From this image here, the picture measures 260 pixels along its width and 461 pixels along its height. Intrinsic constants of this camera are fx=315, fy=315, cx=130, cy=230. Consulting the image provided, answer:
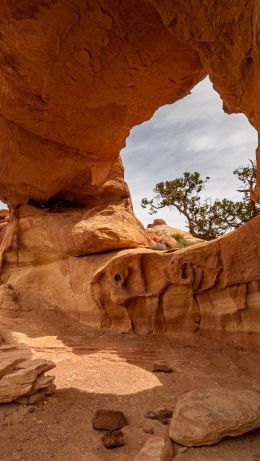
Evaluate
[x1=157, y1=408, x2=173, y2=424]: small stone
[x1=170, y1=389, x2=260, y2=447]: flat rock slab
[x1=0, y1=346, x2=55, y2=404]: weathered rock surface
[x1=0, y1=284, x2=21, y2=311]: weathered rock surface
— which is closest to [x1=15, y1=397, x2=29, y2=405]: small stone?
[x1=0, y1=346, x2=55, y2=404]: weathered rock surface

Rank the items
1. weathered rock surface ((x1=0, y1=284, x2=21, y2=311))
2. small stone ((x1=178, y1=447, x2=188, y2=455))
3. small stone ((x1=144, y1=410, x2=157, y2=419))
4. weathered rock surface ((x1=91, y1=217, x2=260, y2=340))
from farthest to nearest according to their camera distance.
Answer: weathered rock surface ((x1=0, y1=284, x2=21, y2=311)) → weathered rock surface ((x1=91, y1=217, x2=260, y2=340)) → small stone ((x1=144, y1=410, x2=157, y2=419)) → small stone ((x1=178, y1=447, x2=188, y2=455))

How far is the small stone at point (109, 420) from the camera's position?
3.50 m

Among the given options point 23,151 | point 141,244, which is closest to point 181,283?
point 141,244

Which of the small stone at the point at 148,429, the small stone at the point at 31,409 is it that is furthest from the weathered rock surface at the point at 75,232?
the small stone at the point at 148,429

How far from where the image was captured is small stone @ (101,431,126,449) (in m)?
3.16

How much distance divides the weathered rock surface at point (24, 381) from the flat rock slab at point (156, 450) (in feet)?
5.52

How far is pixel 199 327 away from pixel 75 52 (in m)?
5.67

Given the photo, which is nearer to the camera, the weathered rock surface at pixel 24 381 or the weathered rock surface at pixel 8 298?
the weathered rock surface at pixel 24 381

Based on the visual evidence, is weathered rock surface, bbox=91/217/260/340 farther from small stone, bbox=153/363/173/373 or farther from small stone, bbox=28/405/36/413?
small stone, bbox=28/405/36/413

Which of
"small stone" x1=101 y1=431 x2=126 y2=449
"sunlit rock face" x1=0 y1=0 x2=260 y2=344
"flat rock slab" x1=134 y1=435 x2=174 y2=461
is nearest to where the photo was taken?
"flat rock slab" x1=134 y1=435 x2=174 y2=461

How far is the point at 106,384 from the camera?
4.85 meters

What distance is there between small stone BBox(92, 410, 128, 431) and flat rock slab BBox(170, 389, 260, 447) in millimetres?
641

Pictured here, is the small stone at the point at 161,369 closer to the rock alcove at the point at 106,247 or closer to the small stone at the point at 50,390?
the rock alcove at the point at 106,247

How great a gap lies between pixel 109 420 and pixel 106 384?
1.25 m
